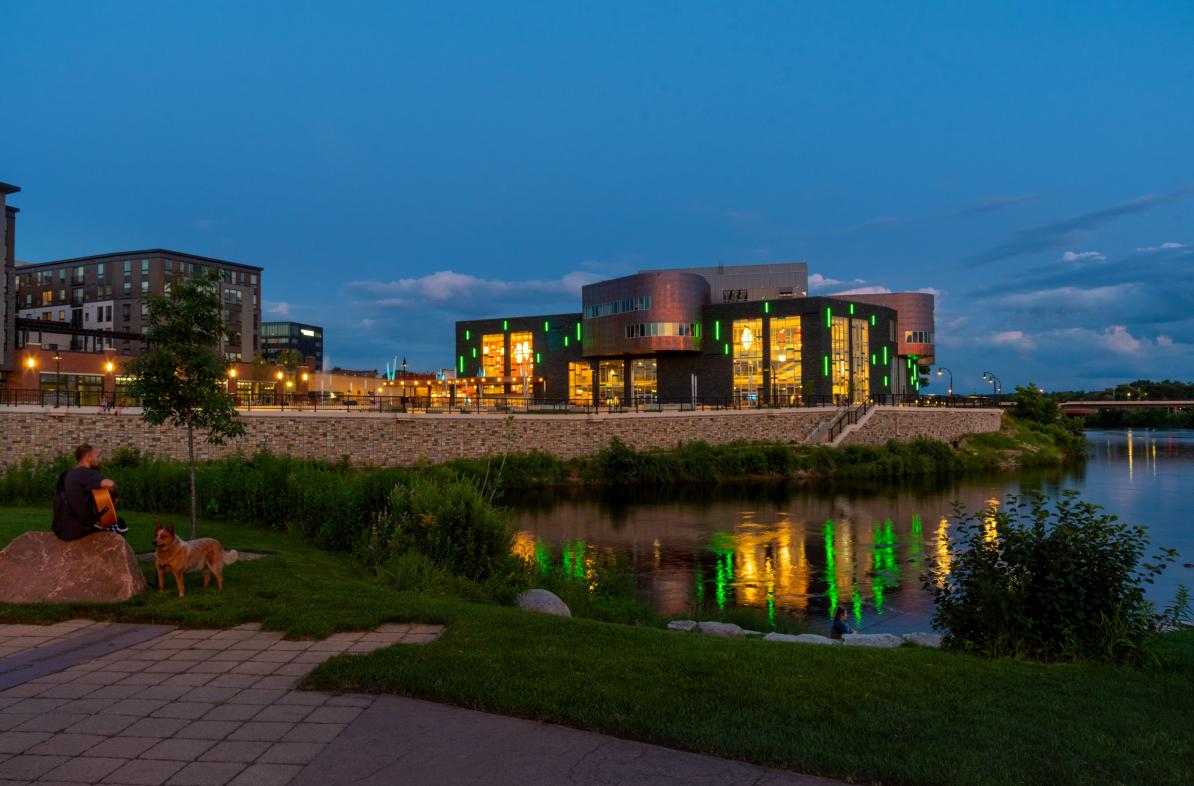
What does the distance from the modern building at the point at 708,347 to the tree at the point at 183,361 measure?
58348 mm

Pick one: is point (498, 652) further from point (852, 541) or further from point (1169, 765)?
point (852, 541)

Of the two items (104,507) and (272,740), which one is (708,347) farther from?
(272,740)

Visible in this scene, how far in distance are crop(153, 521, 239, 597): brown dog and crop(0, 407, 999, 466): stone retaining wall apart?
2680cm

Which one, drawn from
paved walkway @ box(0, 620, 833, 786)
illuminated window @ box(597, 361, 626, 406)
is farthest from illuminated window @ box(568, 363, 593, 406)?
paved walkway @ box(0, 620, 833, 786)

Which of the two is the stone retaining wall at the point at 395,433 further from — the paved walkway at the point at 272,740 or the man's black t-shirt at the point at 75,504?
the paved walkway at the point at 272,740

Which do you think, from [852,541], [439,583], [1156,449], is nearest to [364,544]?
[439,583]

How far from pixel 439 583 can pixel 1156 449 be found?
89.0 meters

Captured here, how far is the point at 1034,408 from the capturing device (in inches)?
3290

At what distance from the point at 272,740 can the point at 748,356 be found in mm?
75206

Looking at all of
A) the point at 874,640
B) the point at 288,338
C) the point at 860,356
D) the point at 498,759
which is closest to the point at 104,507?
the point at 498,759

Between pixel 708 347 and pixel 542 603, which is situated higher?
pixel 708 347

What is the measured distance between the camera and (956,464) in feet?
192

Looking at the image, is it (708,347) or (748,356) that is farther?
(708,347)

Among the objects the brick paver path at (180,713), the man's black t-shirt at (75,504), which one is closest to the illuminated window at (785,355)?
the man's black t-shirt at (75,504)
